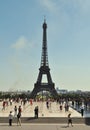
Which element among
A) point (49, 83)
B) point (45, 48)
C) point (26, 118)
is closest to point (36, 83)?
point (49, 83)

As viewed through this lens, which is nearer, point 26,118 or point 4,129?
point 4,129

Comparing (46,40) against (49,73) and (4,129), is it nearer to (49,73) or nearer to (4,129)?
(49,73)

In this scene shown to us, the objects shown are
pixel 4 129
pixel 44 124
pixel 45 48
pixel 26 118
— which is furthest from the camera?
pixel 45 48

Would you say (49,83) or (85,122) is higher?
(49,83)

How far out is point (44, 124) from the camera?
26.4m

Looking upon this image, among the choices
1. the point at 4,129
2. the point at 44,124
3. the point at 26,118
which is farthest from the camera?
the point at 26,118

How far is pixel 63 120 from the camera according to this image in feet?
91.5

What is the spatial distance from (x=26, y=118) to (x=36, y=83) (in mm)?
69886

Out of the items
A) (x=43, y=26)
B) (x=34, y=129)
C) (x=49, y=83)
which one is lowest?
(x=34, y=129)

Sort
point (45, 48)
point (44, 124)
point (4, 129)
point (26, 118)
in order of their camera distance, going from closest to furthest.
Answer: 1. point (4, 129)
2. point (44, 124)
3. point (26, 118)
4. point (45, 48)

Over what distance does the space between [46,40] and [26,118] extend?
67593 mm

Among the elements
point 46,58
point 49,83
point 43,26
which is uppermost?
point 43,26

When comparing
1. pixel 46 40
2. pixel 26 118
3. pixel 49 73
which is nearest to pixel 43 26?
pixel 46 40

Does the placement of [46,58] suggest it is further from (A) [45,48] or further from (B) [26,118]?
(B) [26,118]
